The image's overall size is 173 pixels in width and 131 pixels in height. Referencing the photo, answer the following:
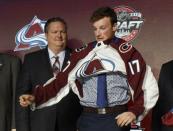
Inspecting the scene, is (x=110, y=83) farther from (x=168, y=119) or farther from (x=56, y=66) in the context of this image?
(x=56, y=66)

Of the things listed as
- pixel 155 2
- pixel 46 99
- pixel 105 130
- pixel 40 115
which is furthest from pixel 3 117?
pixel 155 2

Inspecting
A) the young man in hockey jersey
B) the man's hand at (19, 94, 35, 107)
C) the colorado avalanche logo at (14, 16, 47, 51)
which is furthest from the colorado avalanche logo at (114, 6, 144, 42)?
the man's hand at (19, 94, 35, 107)

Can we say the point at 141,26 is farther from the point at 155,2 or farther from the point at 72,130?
the point at 72,130

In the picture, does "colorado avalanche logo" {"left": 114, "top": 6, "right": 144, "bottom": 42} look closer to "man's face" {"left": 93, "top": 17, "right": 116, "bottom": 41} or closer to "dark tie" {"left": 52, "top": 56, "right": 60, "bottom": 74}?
"dark tie" {"left": 52, "top": 56, "right": 60, "bottom": 74}

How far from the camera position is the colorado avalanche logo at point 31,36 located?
3.39 metres

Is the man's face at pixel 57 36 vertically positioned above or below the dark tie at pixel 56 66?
above

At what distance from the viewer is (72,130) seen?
287 cm

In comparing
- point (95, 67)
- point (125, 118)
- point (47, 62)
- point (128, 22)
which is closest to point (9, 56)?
point (47, 62)

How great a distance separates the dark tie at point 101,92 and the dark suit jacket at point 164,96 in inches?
24.6

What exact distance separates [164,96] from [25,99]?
92 centimetres

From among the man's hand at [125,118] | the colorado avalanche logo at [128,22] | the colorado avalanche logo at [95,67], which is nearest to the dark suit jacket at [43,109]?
the colorado avalanche logo at [128,22]

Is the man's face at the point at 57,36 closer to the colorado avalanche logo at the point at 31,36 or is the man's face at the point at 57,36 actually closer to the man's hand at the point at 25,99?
the colorado avalanche logo at the point at 31,36

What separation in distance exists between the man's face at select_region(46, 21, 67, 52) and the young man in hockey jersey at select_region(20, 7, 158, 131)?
24.9 inches

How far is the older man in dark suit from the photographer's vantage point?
112 inches
